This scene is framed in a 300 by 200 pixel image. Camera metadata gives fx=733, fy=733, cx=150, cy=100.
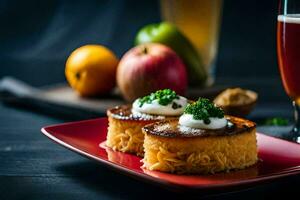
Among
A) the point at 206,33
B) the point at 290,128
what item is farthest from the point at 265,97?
the point at 290,128

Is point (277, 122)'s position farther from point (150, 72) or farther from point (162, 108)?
point (162, 108)

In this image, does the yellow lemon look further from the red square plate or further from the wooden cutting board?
the red square plate

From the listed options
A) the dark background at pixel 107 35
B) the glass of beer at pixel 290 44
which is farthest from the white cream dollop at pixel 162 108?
the dark background at pixel 107 35

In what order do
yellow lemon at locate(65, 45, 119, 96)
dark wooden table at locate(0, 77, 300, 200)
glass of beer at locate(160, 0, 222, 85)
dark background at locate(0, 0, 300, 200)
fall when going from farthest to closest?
dark background at locate(0, 0, 300, 200) < glass of beer at locate(160, 0, 222, 85) < yellow lemon at locate(65, 45, 119, 96) < dark wooden table at locate(0, 77, 300, 200)

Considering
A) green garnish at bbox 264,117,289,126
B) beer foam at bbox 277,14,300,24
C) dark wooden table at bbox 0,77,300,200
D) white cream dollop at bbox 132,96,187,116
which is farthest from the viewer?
green garnish at bbox 264,117,289,126

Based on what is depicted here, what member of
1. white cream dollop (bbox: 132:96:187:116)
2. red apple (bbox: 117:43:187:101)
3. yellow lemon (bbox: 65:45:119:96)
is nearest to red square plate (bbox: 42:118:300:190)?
white cream dollop (bbox: 132:96:187:116)

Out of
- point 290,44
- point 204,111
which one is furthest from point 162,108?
point 290,44

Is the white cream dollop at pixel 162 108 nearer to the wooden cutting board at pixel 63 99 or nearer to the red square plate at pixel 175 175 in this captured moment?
the red square plate at pixel 175 175
